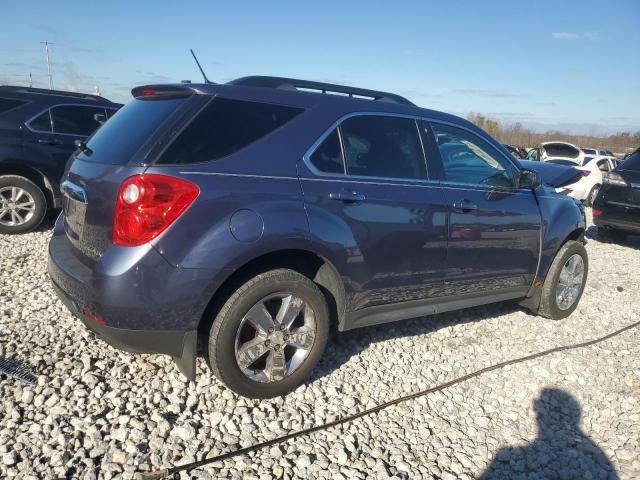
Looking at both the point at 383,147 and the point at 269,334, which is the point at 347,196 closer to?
the point at 383,147

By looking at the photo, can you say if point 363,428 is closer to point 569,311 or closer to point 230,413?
point 230,413

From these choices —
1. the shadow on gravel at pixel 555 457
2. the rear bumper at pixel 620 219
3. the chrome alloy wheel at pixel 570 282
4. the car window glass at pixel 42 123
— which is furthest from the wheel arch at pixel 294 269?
the rear bumper at pixel 620 219

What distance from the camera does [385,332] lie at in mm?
4184

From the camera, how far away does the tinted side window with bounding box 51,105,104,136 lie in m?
6.57

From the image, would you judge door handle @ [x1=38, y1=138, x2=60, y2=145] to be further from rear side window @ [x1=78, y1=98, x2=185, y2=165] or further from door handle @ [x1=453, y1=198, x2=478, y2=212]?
door handle @ [x1=453, y1=198, x2=478, y2=212]

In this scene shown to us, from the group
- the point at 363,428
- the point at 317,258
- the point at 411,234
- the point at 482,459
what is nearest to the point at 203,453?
the point at 363,428

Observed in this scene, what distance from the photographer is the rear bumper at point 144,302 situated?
2451 mm

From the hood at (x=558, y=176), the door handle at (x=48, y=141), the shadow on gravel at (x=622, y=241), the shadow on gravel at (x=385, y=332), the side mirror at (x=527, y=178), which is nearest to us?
the shadow on gravel at (x=385, y=332)

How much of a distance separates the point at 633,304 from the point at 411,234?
3714mm

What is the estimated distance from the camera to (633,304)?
555 centimetres

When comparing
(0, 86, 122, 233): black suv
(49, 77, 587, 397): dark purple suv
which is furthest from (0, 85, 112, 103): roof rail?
(49, 77, 587, 397): dark purple suv

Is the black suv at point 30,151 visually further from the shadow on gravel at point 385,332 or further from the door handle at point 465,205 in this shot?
the door handle at point 465,205

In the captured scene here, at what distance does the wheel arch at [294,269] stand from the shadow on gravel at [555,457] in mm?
1236

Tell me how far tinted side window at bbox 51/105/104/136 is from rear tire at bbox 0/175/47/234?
0.84 meters
